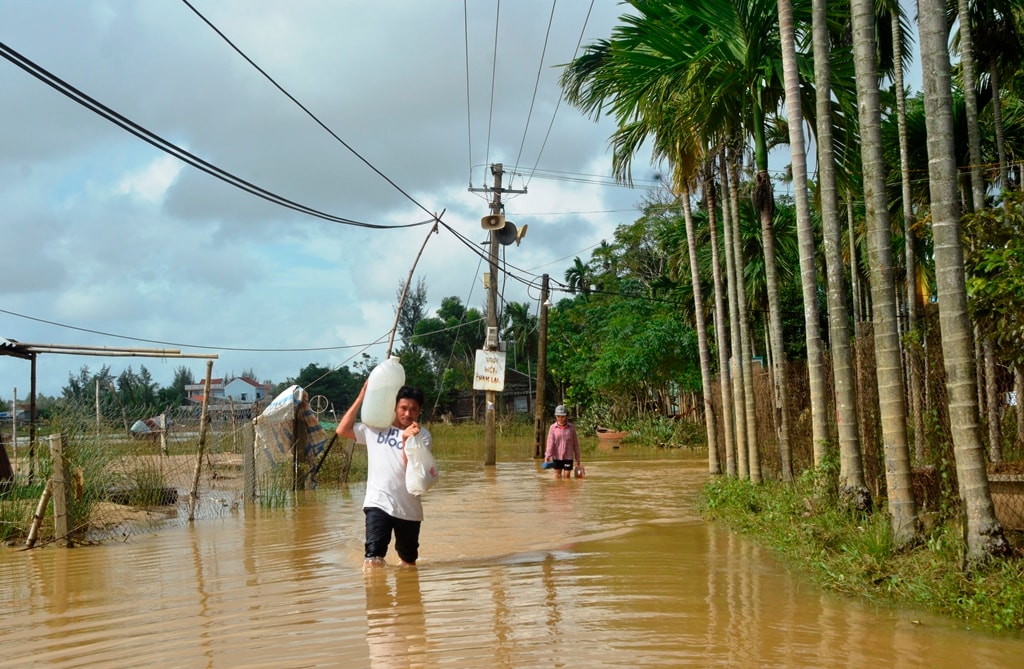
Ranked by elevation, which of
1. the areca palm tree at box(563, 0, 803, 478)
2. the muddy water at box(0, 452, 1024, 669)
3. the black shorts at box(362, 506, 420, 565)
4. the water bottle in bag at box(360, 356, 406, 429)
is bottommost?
the muddy water at box(0, 452, 1024, 669)

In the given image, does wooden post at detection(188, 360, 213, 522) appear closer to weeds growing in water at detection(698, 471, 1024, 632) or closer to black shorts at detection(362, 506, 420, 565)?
black shorts at detection(362, 506, 420, 565)

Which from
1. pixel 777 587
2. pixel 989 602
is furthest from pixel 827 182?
pixel 989 602

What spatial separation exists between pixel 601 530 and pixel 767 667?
6.55 m

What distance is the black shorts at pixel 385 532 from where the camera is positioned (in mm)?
8344

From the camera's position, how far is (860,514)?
943 cm

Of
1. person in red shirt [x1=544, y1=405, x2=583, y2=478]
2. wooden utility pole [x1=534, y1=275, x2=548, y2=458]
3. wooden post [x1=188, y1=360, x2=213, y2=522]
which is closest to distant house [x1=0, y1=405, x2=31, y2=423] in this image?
wooden post [x1=188, y1=360, x2=213, y2=522]

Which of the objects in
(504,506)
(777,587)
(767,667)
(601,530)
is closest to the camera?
(767,667)

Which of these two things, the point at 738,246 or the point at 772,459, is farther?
the point at 772,459

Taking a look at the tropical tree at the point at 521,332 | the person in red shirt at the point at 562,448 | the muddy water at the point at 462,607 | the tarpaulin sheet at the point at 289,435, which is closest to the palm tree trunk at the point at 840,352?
the muddy water at the point at 462,607

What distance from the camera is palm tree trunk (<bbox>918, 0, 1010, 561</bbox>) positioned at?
6.88 m

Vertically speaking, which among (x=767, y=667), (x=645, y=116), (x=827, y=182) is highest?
(x=645, y=116)

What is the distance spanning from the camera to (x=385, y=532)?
8.44 meters

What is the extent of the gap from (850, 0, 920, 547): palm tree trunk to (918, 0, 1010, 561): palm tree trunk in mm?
744

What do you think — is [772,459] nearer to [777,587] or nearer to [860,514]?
[860,514]
